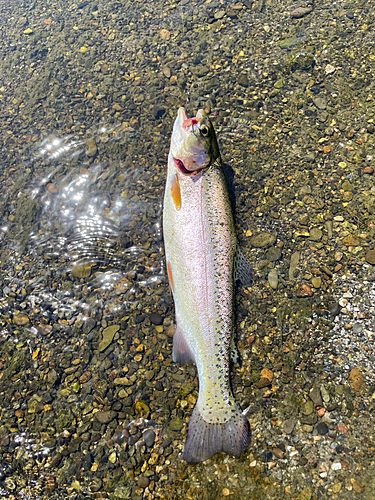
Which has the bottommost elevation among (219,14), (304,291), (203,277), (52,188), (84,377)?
(84,377)

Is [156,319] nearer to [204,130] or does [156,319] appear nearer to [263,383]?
[263,383]

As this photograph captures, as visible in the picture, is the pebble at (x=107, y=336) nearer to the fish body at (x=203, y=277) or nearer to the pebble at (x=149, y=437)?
the fish body at (x=203, y=277)

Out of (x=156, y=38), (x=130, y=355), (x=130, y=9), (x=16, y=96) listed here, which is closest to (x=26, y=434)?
(x=130, y=355)

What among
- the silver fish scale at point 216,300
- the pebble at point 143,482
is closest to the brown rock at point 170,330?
the silver fish scale at point 216,300

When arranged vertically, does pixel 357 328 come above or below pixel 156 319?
below

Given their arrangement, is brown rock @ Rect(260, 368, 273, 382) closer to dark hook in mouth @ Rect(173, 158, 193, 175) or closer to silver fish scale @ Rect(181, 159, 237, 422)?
silver fish scale @ Rect(181, 159, 237, 422)

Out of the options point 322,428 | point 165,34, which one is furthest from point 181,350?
point 165,34
